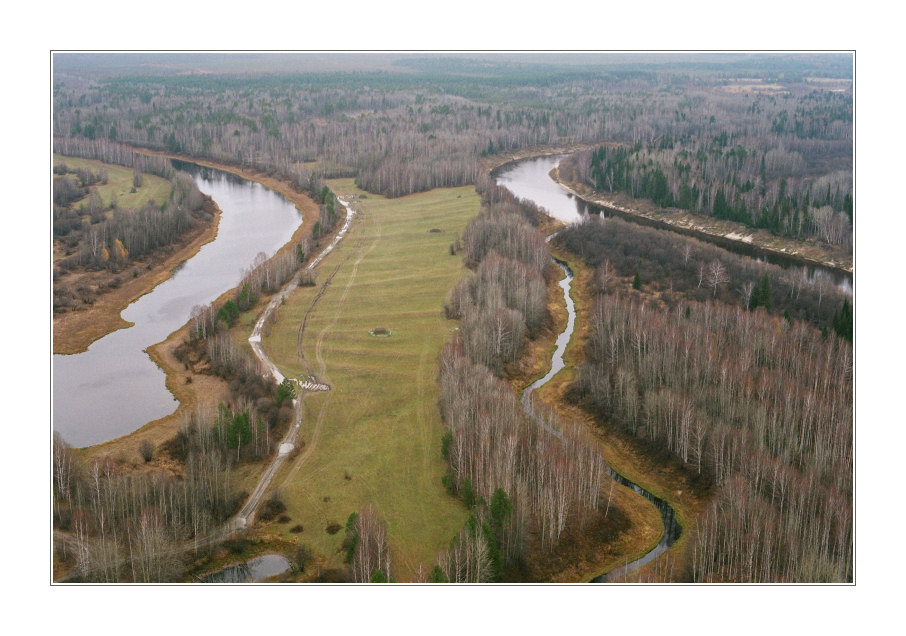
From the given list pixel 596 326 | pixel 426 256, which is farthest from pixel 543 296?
pixel 426 256

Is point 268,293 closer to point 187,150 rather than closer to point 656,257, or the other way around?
point 656,257

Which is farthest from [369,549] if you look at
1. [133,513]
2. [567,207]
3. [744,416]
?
[567,207]

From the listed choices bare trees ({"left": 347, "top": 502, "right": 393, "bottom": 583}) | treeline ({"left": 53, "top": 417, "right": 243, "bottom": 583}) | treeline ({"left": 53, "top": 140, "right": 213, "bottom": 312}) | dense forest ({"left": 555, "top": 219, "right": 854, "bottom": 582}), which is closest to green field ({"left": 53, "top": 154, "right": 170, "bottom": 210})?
treeline ({"left": 53, "top": 140, "right": 213, "bottom": 312})

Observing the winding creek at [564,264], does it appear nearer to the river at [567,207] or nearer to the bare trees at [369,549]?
the river at [567,207]

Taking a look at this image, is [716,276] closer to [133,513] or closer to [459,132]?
[133,513]

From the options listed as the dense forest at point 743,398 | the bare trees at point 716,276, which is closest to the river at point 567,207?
the bare trees at point 716,276

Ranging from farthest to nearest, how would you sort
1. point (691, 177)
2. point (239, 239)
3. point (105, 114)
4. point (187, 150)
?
1. point (105, 114)
2. point (187, 150)
3. point (691, 177)
4. point (239, 239)
